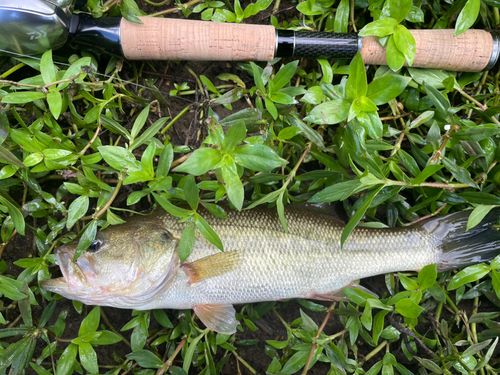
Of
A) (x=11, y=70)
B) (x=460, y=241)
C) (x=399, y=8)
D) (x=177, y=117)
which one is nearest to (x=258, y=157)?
(x=177, y=117)

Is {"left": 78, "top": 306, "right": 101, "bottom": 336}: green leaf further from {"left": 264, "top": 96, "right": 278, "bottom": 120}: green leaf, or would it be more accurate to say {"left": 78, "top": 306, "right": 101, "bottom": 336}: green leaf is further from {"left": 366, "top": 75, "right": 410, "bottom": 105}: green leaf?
{"left": 366, "top": 75, "right": 410, "bottom": 105}: green leaf

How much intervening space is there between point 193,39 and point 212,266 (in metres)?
1.26

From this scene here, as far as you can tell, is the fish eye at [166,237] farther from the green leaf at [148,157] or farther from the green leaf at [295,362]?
the green leaf at [295,362]

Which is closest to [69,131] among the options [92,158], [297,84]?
[92,158]

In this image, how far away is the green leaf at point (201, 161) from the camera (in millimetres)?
1305

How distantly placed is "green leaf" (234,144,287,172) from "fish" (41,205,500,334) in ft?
1.66

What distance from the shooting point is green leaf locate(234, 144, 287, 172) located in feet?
4.51

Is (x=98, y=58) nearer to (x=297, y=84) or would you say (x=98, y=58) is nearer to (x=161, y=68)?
(x=161, y=68)

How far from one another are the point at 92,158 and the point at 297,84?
50.7 inches

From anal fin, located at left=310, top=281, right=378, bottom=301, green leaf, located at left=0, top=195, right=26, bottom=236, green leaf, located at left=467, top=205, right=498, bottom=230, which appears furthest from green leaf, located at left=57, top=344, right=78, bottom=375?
green leaf, located at left=467, top=205, right=498, bottom=230

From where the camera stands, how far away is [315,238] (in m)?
1.87

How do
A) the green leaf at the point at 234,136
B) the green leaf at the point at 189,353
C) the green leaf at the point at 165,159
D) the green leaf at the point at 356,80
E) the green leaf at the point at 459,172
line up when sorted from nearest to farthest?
the green leaf at the point at 234,136 < the green leaf at the point at 356,80 < the green leaf at the point at 165,159 < the green leaf at the point at 459,172 < the green leaf at the point at 189,353

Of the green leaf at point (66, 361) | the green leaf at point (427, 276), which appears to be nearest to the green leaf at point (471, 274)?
the green leaf at point (427, 276)

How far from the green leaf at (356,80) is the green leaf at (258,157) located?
49 cm
